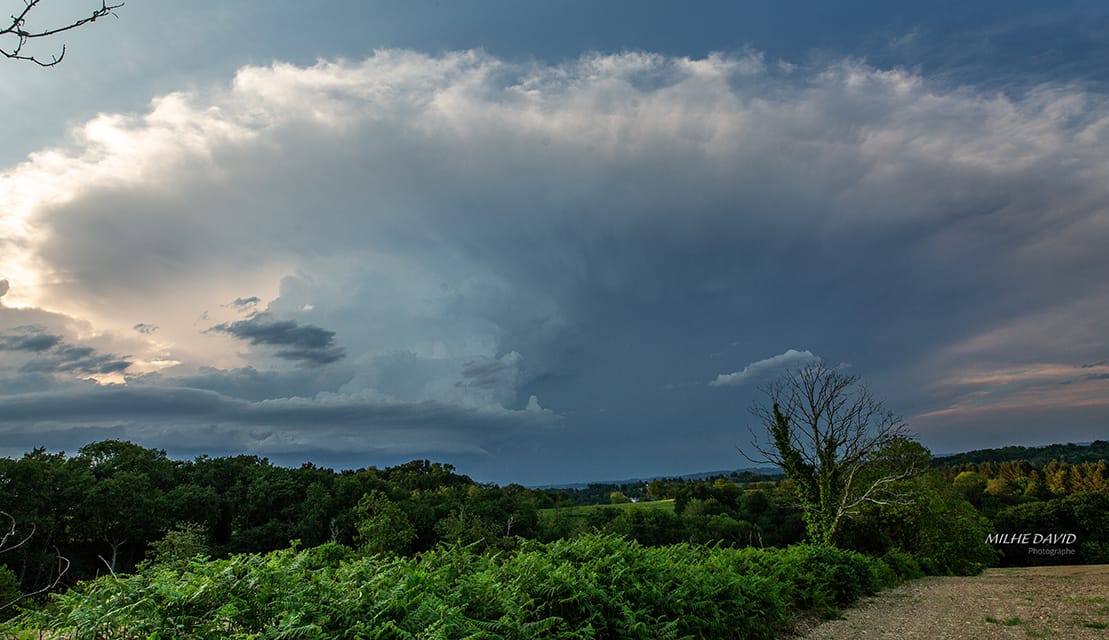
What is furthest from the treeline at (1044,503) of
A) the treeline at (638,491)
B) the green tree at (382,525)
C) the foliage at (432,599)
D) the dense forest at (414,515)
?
the green tree at (382,525)

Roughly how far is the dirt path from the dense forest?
1007mm

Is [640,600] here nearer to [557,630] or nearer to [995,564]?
[557,630]

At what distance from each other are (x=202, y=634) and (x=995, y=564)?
48149 mm

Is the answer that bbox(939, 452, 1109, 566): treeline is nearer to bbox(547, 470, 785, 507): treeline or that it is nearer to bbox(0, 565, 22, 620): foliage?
bbox(547, 470, 785, 507): treeline

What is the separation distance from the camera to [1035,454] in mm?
83438

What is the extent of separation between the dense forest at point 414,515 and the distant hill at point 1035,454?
34.8 ft

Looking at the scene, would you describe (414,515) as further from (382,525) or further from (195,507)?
(195,507)

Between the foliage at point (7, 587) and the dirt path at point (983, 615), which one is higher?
the dirt path at point (983, 615)

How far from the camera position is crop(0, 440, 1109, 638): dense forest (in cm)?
2850

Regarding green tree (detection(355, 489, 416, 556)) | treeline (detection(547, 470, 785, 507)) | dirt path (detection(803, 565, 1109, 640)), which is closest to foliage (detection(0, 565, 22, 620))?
green tree (detection(355, 489, 416, 556))

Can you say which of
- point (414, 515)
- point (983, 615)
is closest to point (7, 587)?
point (414, 515)

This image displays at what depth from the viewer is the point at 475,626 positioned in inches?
195

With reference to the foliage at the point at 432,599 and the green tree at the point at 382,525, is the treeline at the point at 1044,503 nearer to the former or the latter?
the foliage at the point at 432,599

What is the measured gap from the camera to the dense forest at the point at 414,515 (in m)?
28.5
